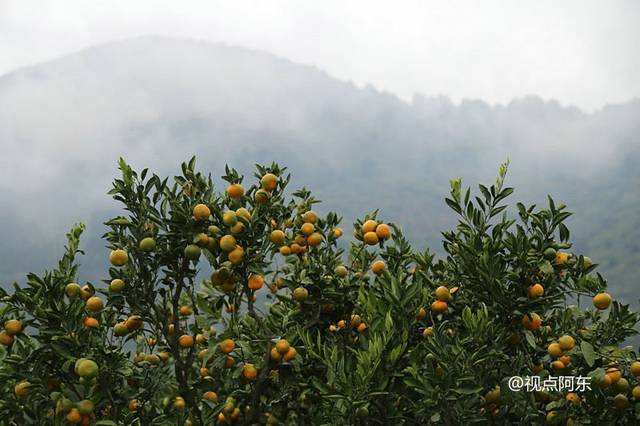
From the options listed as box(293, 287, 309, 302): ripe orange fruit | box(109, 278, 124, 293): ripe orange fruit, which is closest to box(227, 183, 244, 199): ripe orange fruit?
box(293, 287, 309, 302): ripe orange fruit

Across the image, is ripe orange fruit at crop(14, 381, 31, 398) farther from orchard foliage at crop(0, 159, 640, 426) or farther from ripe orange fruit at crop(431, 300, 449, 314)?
ripe orange fruit at crop(431, 300, 449, 314)

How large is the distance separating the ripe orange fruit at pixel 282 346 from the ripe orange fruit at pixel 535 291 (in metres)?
1.37

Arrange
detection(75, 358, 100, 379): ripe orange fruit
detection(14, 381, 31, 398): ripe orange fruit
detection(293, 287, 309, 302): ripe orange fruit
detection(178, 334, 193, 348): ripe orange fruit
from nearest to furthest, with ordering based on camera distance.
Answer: detection(75, 358, 100, 379): ripe orange fruit → detection(14, 381, 31, 398): ripe orange fruit → detection(293, 287, 309, 302): ripe orange fruit → detection(178, 334, 193, 348): ripe orange fruit

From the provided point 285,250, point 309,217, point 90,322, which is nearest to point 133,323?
point 90,322

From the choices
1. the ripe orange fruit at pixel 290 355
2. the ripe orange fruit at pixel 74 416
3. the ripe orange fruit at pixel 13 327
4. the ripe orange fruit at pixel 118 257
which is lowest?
the ripe orange fruit at pixel 74 416

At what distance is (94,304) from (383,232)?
72.3 inches

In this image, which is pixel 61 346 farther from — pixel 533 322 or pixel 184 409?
pixel 533 322

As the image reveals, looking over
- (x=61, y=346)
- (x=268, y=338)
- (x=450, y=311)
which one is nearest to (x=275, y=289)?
(x=268, y=338)

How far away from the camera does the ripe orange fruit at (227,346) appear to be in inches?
138

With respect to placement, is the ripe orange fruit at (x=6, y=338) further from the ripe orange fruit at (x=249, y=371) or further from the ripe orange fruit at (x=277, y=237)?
the ripe orange fruit at (x=277, y=237)

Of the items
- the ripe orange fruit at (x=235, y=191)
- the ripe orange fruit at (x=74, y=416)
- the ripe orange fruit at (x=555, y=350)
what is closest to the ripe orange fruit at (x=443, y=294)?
the ripe orange fruit at (x=555, y=350)

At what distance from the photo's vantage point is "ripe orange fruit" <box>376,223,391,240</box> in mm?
4059

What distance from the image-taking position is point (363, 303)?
124 inches

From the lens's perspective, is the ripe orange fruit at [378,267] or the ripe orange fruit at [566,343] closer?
the ripe orange fruit at [566,343]
